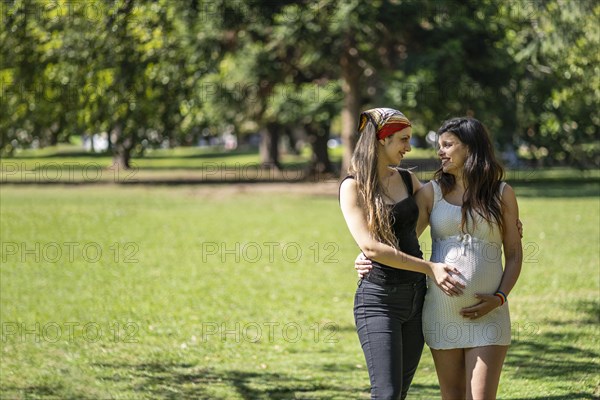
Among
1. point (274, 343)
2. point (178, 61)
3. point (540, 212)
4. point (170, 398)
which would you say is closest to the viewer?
point (170, 398)

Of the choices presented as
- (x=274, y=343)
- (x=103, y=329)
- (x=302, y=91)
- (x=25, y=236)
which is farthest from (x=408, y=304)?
(x=302, y=91)

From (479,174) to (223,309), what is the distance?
7941 mm

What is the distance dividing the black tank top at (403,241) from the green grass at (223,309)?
3155mm

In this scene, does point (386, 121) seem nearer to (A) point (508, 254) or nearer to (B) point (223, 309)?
(A) point (508, 254)

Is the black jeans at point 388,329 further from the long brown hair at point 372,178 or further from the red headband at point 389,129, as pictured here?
the red headband at point 389,129

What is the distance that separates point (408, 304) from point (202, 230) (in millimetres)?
17077

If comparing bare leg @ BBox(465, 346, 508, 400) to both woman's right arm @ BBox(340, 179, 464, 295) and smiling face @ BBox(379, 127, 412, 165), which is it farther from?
smiling face @ BBox(379, 127, 412, 165)

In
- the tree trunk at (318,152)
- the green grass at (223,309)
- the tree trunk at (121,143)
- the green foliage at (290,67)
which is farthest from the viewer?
the tree trunk at (318,152)

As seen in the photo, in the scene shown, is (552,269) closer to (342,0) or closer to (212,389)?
(212,389)

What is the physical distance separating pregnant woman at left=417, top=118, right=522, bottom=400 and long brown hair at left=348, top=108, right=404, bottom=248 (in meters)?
0.28

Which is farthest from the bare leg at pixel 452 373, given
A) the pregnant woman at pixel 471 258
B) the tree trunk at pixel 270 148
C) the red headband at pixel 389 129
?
the tree trunk at pixel 270 148

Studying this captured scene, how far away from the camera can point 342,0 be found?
24.4m

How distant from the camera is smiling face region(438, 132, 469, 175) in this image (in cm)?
494

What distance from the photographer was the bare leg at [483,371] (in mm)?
4718
